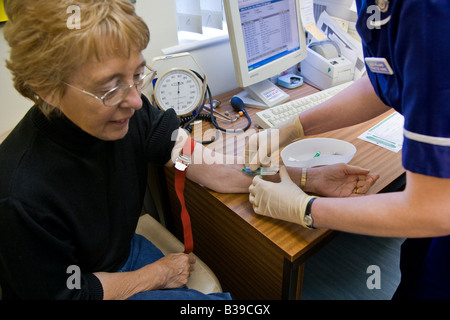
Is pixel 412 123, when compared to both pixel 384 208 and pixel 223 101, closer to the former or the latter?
pixel 384 208

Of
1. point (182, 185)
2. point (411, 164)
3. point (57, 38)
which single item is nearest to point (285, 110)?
point (182, 185)

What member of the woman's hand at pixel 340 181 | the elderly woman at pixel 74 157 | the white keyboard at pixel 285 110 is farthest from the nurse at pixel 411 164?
the white keyboard at pixel 285 110

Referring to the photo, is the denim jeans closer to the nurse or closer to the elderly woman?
the elderly woman

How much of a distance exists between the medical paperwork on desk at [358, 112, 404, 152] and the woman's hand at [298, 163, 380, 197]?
258 mm

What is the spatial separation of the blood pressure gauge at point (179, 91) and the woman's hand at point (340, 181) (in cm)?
59

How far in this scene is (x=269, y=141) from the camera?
1158mm

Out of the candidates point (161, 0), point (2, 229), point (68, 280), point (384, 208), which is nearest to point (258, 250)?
point (384, 208)

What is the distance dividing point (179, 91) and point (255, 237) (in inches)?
27.3

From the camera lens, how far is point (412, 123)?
63 centimetres

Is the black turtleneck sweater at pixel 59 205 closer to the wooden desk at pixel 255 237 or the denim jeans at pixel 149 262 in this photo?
the denim jeans at pixel 149 262

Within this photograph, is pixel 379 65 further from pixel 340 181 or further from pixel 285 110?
pixel 285 110
